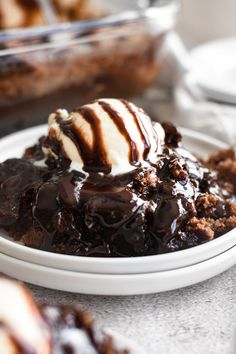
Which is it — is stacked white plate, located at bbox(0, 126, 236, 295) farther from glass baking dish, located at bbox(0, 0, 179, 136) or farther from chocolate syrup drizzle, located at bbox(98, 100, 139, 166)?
glass baking dish, located at bbox(0, 0, 179, 136)

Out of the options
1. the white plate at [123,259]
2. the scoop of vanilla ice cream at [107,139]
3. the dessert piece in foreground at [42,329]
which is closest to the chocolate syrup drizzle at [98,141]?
the scoop of vanilla ice cream at [107,139]

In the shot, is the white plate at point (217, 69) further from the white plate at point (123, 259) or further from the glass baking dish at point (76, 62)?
the white plate at point (123, 259)

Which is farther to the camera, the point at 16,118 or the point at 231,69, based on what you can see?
the point at 231,69

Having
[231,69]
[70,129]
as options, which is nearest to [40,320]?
[70,129]

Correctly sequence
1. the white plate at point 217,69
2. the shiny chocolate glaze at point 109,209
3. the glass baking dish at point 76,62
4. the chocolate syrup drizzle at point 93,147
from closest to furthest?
the shiny chocolate glaze at point 109,209
the chocolate syrup drizzle at point 93,147
the glass baking dish at point 76,62
the white plate at point 217,69

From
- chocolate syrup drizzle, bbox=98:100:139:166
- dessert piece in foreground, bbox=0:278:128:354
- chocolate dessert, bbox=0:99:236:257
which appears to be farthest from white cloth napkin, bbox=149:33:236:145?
dessert piece in foreground, bbox=0:278:128:354

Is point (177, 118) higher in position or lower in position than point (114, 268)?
lower

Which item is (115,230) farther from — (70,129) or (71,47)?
(71,47)
